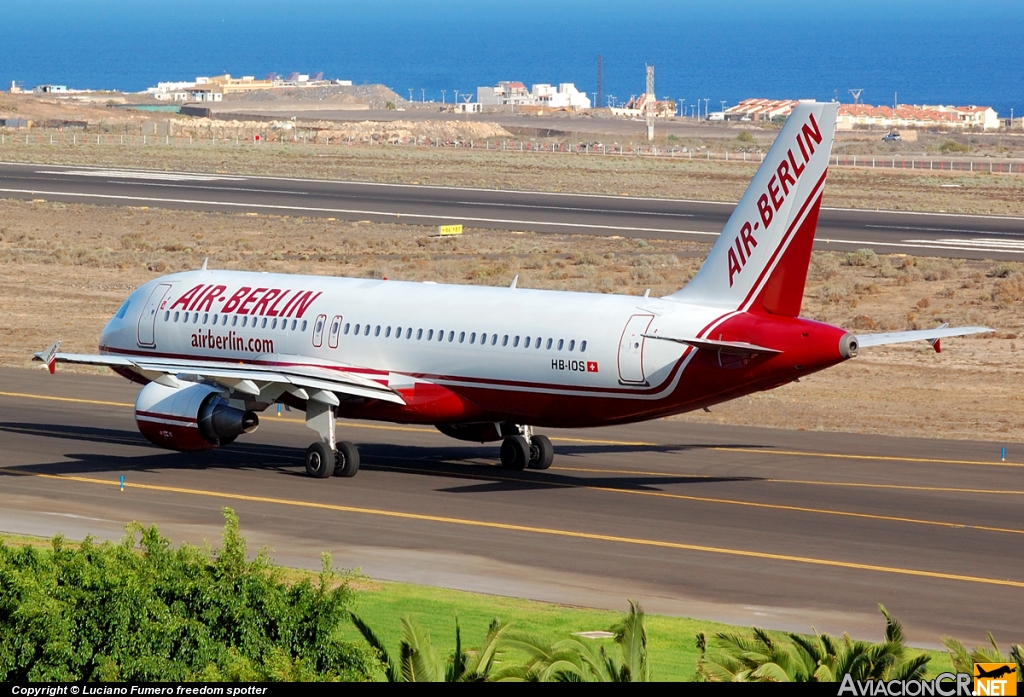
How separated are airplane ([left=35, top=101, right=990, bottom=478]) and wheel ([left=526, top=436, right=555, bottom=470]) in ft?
0.15

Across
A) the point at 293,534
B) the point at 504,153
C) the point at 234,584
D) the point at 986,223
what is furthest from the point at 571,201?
the point at 234,584

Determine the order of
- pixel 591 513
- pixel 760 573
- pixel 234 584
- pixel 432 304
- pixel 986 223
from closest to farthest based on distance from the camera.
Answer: pixel 234 584
pixel 760 573
pixel 591 513
pixel 432 304
pixel 986 223

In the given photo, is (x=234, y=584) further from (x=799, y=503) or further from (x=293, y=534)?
(x=799, y=503)

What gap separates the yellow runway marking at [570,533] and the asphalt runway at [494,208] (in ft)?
177

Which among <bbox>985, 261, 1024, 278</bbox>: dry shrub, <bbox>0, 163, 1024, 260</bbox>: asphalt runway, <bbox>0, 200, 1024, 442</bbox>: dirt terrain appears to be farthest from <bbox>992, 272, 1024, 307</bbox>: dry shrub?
<bbox>0, 163, 1024, 260</bbox>: asphalt runway

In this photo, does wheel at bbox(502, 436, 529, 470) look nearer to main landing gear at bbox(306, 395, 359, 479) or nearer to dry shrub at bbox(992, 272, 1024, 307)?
main landing gear at bbox(306, 395, 359, 479)

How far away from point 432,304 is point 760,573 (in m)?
12.4

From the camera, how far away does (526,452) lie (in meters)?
37.2

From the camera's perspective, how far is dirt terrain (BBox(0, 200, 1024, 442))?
156 ft

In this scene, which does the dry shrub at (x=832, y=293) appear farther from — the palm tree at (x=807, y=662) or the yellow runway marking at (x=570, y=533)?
the palm tree at (x=807, y=662)

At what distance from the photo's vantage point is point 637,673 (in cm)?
1509

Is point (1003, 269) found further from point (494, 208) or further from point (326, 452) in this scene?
point (326, 452)

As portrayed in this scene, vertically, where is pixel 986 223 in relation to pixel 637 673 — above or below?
above

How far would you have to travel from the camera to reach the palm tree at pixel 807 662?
1547 cm
